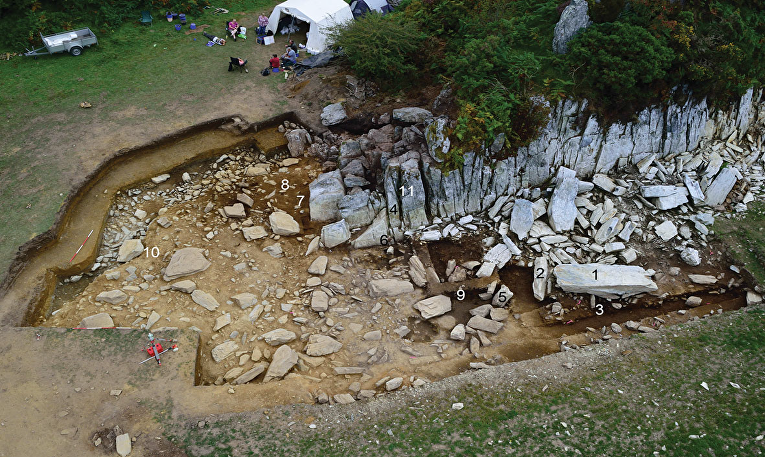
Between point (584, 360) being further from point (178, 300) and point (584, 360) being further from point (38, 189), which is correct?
point (38, 189)

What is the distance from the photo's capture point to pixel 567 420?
42.4 feet

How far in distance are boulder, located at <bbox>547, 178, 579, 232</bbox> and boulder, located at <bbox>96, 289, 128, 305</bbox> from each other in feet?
51.8

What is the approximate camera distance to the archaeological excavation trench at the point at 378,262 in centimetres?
1570

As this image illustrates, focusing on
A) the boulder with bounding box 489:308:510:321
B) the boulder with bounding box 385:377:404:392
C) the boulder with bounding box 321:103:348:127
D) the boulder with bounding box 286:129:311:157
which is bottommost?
the boulder with bounding box 385:377:404:392

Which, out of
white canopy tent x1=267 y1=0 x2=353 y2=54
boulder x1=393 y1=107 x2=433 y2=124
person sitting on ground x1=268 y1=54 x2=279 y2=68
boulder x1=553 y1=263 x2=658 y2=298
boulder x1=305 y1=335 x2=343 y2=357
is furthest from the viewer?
white canopy tent x1=267 y1=0 x2=353 y2=54

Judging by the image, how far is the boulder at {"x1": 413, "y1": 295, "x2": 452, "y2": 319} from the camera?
16703 millimetres

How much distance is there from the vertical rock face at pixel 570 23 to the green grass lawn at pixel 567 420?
Answer: 12520 millimetres

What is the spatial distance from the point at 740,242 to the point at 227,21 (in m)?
28.0

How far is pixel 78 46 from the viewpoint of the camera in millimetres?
25328

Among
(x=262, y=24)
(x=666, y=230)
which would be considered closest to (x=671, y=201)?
(x=666, y=230)

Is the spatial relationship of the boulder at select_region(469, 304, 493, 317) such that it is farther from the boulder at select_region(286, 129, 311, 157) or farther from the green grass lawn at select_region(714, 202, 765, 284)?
the boulder at select_region(286, 129, 311, 157)

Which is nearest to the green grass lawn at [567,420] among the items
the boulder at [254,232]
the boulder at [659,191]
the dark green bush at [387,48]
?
the boulder at [659,191]

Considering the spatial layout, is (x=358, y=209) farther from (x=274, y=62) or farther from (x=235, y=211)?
(x=274, y=62)

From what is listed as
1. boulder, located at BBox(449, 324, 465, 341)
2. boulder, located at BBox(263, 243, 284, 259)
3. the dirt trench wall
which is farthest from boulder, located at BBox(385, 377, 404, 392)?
the dirt trench wall
